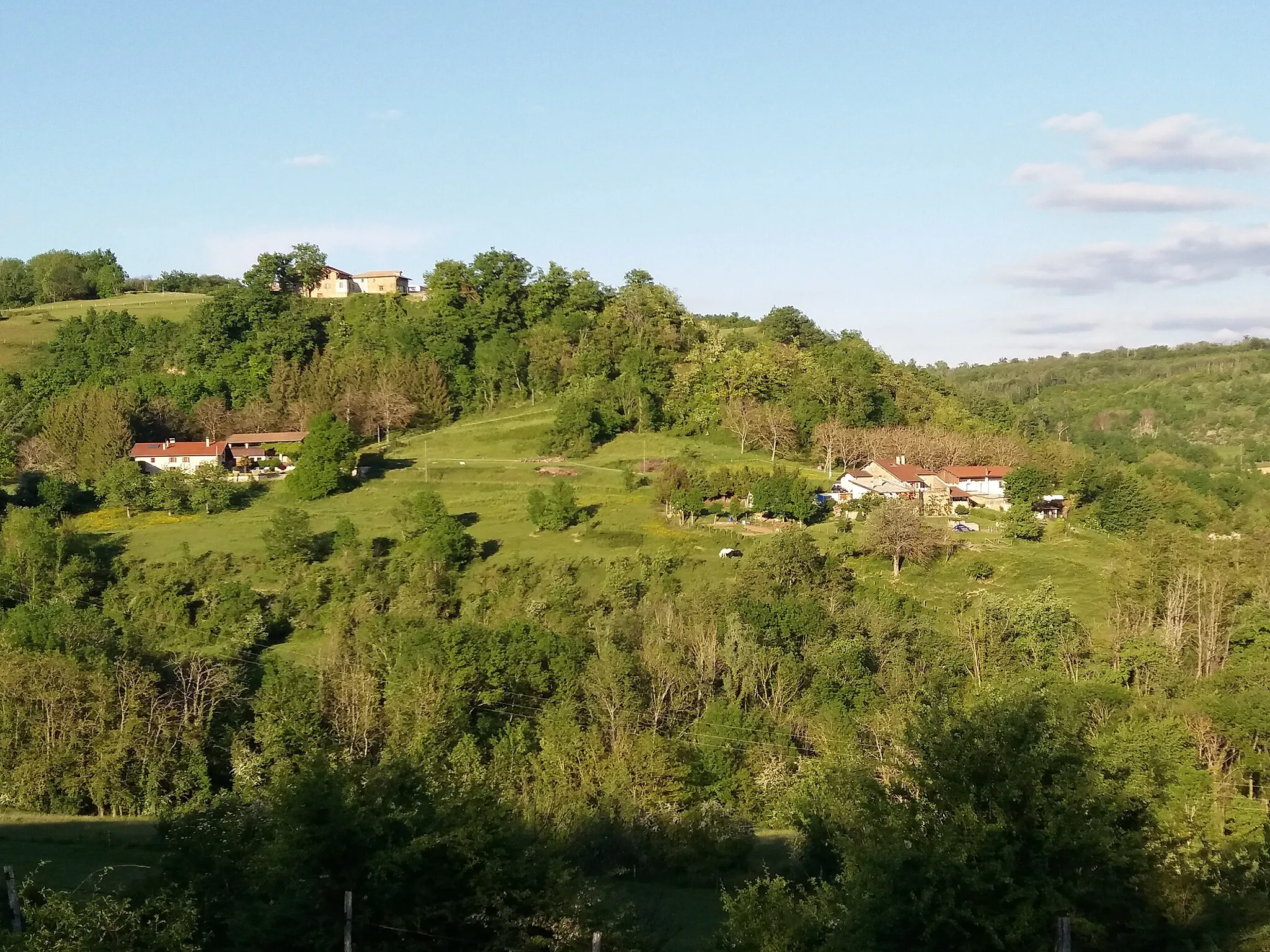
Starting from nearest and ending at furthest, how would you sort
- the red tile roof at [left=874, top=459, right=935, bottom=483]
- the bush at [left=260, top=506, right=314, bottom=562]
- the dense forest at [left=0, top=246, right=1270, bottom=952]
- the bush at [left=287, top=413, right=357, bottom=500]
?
the dense forest at [left=0, top=246, right=1270, bottom=952] < the bush at [left=260, top=506, right=314, bottom=562] < the red tile roof at [left=874, top=459, right=935, bottom=483] < the bush at [left=287, top=413, right=357, bottom=500]

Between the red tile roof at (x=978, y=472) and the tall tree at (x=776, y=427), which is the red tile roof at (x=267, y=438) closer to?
the tall tree at (x=776, y=427)

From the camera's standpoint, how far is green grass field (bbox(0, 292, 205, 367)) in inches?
3258

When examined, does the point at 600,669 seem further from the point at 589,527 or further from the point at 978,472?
the point at 978,472

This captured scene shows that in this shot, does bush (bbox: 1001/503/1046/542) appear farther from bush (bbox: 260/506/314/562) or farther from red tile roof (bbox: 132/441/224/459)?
red tile roof (bbox: 132/441/224/459)

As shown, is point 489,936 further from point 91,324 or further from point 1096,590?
point 91,324

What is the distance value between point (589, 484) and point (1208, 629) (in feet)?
98.6

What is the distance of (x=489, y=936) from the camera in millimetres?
15281

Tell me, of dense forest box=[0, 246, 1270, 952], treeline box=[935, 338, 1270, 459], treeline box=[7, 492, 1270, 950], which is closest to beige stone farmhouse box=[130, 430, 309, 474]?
dense forest box=[0, 246, 1270, 952]

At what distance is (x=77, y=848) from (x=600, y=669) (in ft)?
48.3

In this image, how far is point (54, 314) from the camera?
300 ft

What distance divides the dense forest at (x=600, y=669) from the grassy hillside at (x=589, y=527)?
0.87m

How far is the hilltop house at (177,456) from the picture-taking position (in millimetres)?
64562

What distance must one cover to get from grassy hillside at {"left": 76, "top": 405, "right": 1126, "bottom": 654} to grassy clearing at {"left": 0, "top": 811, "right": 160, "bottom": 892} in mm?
15039

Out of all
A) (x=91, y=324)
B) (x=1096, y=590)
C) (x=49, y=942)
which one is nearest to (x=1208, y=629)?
(x=1096, y=590)
